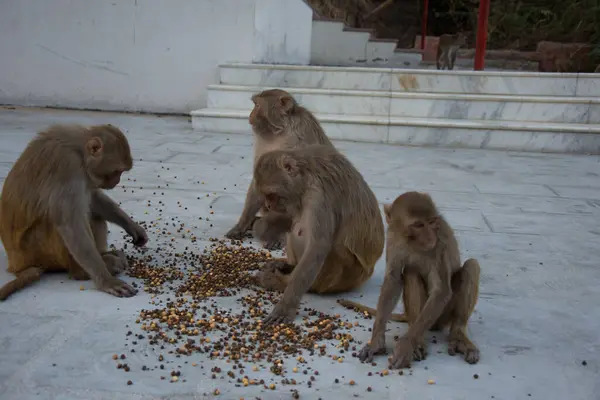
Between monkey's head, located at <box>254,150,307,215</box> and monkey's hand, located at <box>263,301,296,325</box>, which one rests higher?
monkey's head, located at <box>254,150,307,215</box>

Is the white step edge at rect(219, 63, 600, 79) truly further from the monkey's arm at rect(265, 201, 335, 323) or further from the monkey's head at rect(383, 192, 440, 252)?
the monkey's head at rect(383, 192, 440, 252)

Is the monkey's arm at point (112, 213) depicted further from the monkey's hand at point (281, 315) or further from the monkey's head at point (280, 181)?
the monkey's hand at point (281, 315)

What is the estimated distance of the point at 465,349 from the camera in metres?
3.31

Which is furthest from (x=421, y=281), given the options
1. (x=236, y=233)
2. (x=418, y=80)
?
(x=418, y=80)

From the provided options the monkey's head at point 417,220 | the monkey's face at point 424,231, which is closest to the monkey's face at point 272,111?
the monkey's head at point 417,220

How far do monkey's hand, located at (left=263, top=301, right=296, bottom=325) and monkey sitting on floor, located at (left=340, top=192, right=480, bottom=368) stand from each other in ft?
1.77

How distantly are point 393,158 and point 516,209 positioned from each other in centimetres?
252

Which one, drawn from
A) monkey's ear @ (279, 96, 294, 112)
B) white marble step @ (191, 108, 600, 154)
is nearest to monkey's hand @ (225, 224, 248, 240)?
monkey's ear @ (279, 96, 294, 112)

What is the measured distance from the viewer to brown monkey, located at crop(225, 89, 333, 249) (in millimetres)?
5203

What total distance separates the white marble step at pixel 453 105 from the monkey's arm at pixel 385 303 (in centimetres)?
712

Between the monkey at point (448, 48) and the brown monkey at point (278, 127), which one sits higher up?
the monkey at point (448, 48)

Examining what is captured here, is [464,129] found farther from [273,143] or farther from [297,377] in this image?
[297,377]

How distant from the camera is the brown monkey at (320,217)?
3660mm

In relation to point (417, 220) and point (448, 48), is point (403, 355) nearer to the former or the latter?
point (417, 220)
